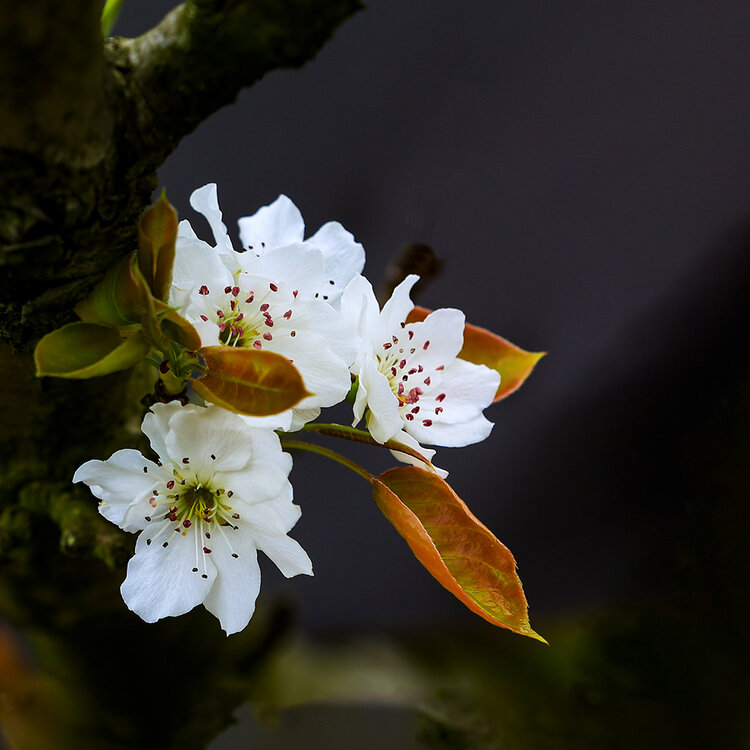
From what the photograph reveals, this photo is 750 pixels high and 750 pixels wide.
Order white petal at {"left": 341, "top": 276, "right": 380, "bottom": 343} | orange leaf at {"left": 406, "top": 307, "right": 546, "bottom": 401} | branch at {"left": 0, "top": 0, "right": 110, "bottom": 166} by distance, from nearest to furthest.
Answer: branch at {"left": 0, "top": 0, "right": 110, "bottom": 166}
white petal at {"left": 341, "top": 276, "right": 380, "bottom": 343}
orange leaf at {"left": 406, "top": 307, "right": 546, "bottom": 401}

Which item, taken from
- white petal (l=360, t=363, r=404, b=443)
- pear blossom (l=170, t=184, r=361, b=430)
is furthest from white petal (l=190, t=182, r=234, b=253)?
white petal (l=360, t=363, r=404, b=443)

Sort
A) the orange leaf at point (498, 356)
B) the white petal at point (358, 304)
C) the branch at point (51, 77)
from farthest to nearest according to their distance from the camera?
the orange leaf at point (498, 356), the white petal at point (358, 304), the branch at point (51, 77)

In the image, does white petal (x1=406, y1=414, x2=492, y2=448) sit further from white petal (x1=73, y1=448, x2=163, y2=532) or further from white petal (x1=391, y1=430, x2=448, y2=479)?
white petal (x1=73, y1=448, x2=163, y2=532)

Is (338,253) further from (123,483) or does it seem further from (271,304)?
(123,483)

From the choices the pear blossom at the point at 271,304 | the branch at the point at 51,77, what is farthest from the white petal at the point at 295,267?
the branch at the point at 51,77

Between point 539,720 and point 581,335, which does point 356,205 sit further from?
point 539,720

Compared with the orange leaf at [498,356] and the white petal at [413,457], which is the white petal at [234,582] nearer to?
the white petal at [413,457]

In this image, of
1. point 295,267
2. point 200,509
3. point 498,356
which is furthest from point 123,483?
point 498,356

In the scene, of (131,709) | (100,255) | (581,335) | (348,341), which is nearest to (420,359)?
(348,341)
